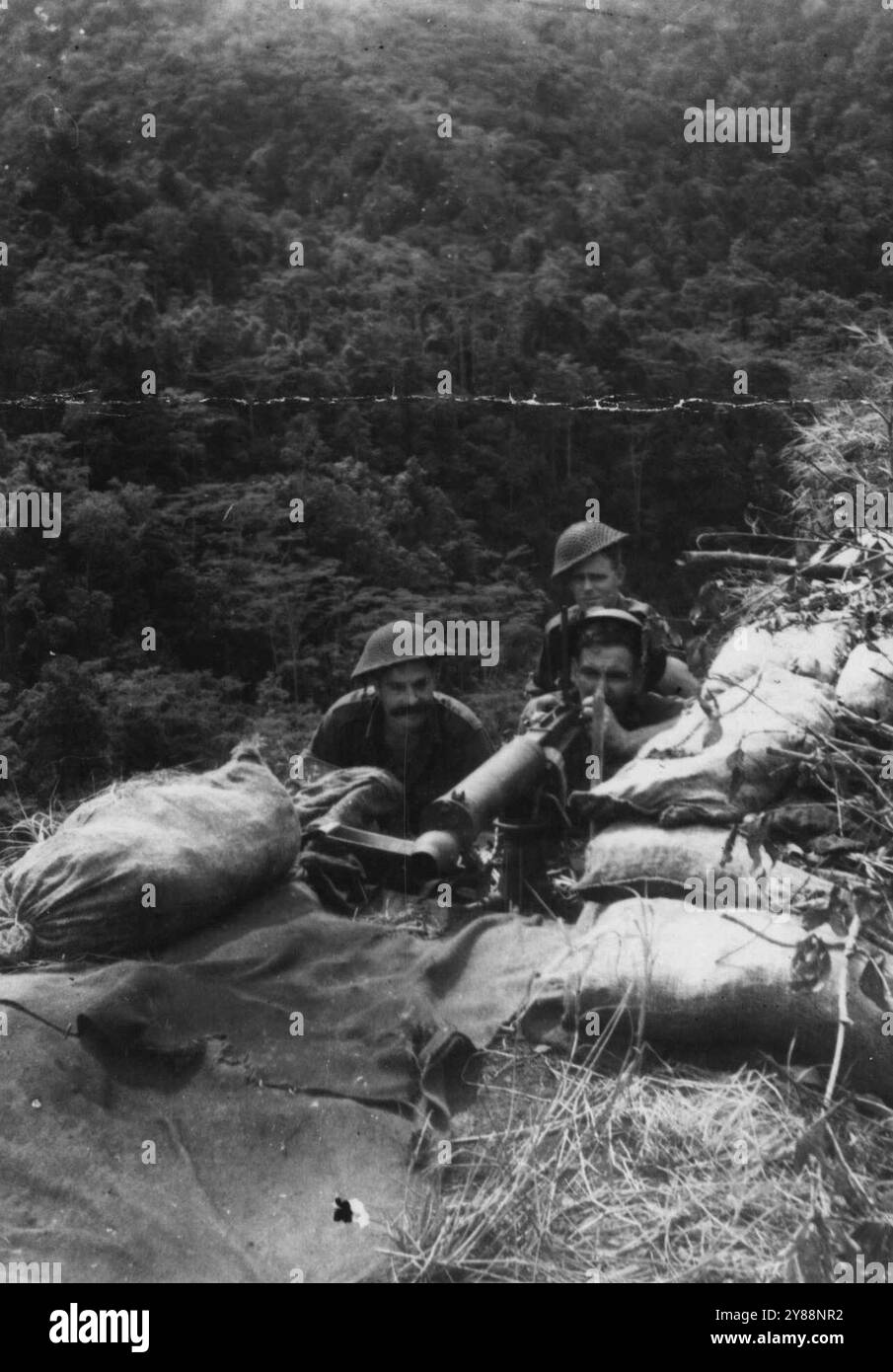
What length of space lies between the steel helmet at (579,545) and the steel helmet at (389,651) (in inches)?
29.0

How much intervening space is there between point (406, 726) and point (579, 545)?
3.63 feet

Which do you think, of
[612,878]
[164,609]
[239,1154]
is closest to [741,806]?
[612,878]

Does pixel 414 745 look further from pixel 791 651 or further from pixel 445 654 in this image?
pixel 791 651

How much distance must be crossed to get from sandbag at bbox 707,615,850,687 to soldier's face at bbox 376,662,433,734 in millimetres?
1003

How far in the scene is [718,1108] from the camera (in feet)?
9.87

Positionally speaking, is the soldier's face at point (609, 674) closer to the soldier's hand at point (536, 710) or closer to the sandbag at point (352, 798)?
the soldier's hand at point (536, 710)

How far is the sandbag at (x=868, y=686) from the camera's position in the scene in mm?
3936

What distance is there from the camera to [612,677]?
15.3 feet

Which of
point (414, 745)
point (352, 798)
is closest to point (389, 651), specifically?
point (414, 745)

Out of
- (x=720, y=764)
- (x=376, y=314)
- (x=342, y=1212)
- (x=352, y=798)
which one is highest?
(x=376, y=314)

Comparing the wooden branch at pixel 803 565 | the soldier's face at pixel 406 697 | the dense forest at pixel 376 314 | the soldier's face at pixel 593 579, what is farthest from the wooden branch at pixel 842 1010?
the dense forest at pixel 376 314

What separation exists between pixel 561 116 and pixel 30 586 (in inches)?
148

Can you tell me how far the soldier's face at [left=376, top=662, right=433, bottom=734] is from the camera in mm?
4898
